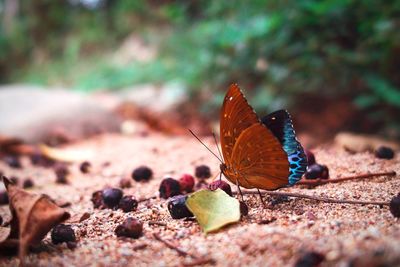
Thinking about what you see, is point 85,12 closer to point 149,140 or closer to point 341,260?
point 149,140

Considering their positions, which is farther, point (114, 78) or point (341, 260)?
point (114, 78)

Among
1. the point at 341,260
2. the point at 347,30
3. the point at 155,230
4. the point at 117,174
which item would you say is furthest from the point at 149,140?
the point at 341,260

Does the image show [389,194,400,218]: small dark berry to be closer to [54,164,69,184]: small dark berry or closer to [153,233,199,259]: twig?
[153,233,199,259]: twig

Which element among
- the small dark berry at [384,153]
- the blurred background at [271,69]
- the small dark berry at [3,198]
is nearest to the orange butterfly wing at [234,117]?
the small dark berry at [384,153]

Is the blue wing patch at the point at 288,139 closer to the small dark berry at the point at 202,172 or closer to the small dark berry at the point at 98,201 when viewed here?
the small dark berry at the point at 202,172

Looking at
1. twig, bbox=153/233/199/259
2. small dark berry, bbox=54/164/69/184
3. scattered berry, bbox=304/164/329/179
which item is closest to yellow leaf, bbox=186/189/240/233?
twig, bbox=153/233/199/259

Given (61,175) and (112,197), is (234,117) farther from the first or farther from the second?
(61,175)

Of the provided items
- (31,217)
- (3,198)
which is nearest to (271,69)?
(3,198)
